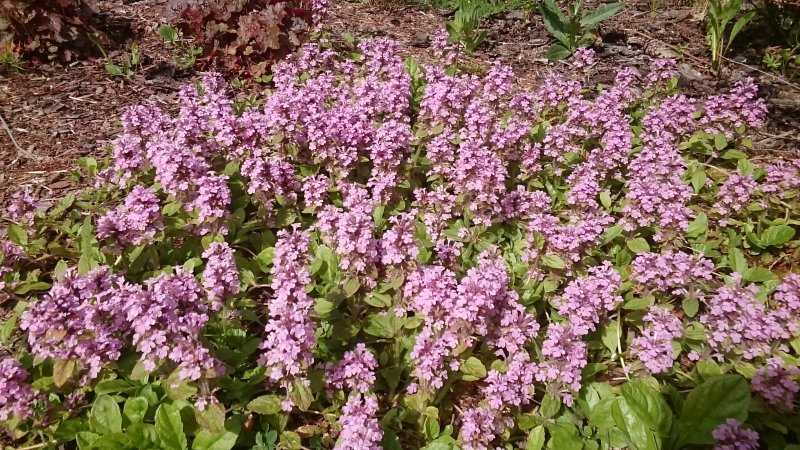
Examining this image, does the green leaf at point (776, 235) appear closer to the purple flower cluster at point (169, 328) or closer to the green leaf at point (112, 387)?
the purple flower cluster at point (169, 328)

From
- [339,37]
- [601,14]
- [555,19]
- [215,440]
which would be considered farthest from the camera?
[339,37]

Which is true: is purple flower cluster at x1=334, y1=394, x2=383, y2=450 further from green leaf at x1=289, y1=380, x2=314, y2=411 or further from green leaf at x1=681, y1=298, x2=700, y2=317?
green leaf at x1=681, y1=298, x2=700, y2=317

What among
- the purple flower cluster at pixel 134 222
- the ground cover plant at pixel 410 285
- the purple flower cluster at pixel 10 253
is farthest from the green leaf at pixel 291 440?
the purple flower cluster at pixel 10 253

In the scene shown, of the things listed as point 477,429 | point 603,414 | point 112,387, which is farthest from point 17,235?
A: point 603,414

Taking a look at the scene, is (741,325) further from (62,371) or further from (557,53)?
(557,53)

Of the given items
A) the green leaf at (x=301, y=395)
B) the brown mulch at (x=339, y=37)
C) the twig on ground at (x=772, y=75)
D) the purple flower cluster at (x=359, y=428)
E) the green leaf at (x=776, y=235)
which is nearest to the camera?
the purple flower cluster at (x=359, y=428)

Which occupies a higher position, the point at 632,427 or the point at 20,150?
the point at 20,150
